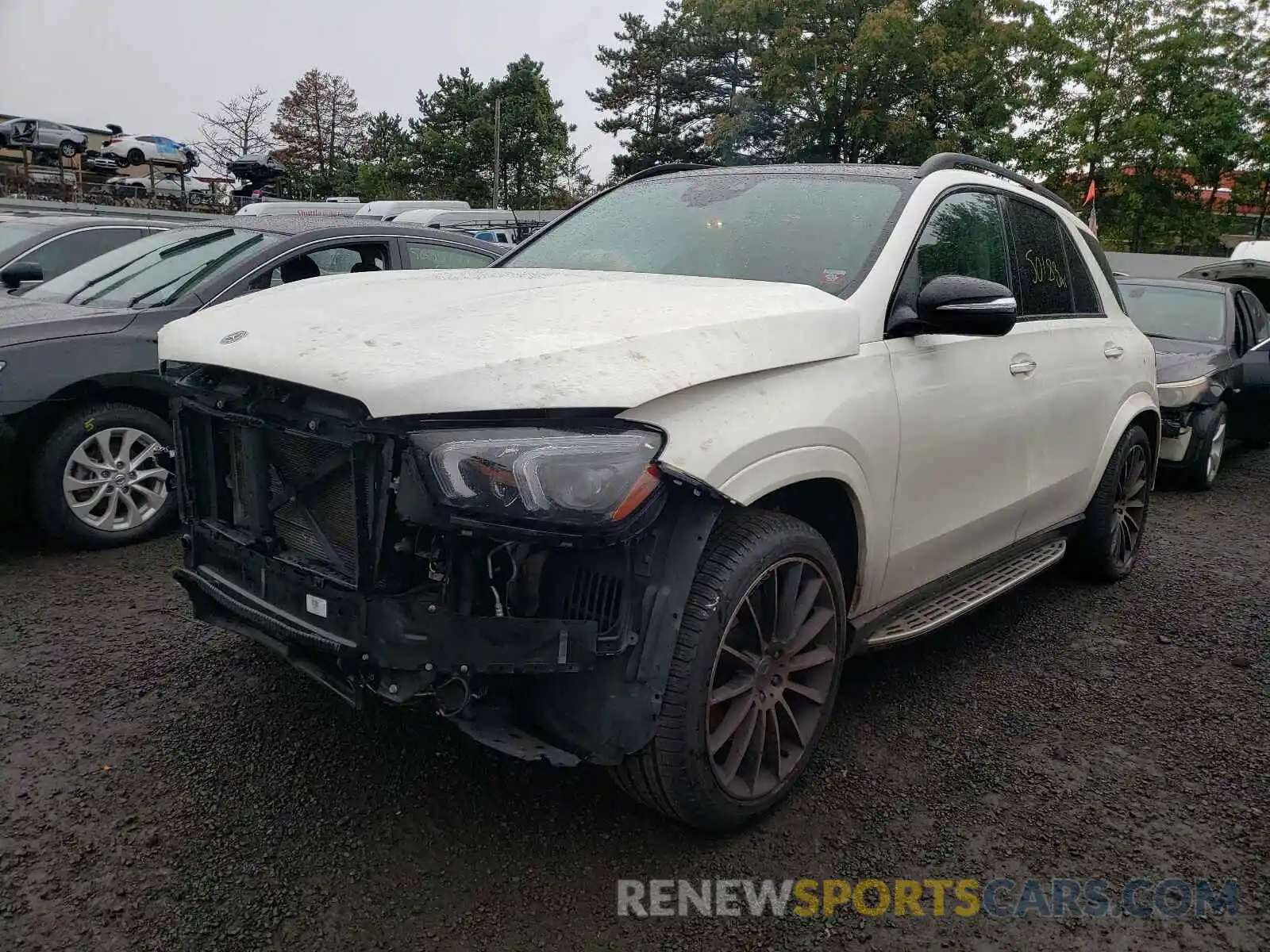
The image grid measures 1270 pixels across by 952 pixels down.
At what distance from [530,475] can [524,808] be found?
114 centimetres

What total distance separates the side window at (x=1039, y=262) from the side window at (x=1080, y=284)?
4 centimetres

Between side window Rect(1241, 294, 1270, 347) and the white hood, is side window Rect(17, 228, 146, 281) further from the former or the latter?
side window Rect(1241, 294, 1270, 347)

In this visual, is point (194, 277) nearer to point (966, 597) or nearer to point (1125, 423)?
point (966, 597)

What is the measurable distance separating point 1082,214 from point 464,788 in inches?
1090

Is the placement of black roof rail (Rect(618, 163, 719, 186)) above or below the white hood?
above

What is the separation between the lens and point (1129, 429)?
4539mm

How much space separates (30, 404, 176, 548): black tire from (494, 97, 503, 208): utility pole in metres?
42.5

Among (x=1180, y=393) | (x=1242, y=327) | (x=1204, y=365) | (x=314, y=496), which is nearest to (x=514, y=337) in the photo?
(x=314, y=496)

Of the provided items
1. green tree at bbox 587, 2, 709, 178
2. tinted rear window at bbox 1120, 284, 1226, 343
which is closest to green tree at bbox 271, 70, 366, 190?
green tree at bbox 587, 2, 709, 178

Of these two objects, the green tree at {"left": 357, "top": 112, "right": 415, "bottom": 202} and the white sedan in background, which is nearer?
the white sedan in background

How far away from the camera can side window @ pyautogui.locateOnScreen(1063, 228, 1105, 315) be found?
166 inches

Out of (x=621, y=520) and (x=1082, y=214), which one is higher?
(x=1082, y=214)

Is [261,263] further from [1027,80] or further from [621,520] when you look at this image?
[1027,80]

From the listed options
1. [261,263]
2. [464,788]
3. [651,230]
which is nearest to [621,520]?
[464,788]
